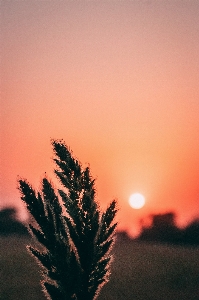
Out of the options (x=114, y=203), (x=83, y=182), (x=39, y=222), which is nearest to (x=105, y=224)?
(x=114, y=203)

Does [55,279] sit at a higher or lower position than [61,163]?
lower

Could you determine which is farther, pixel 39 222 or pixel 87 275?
pixel 87 275

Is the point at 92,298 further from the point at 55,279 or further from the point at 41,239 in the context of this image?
the point at 41,239

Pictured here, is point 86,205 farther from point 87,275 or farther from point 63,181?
point 87,275

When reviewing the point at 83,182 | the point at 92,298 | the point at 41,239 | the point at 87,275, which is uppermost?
the point at 83,182

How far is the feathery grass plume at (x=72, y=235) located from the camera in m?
4.44

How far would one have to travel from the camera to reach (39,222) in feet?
14.3

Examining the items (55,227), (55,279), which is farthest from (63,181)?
(55,279)

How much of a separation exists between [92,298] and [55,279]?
0.68 meters

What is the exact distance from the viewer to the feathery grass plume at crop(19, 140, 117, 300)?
14.6 ft

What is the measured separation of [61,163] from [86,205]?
82cm

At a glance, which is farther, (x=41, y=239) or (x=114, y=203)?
(x=114, y=203)

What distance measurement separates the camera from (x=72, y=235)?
461 cm

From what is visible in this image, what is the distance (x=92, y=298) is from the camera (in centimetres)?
465
